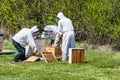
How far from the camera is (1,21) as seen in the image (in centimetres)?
2984

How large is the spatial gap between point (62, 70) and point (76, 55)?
6.96 feet

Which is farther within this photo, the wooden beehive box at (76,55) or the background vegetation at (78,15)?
the background vegetation at (78,15)

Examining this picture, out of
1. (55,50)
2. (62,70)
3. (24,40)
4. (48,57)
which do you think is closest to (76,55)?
(48,57)

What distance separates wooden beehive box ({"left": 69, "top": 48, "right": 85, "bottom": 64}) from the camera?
14766 millimetres

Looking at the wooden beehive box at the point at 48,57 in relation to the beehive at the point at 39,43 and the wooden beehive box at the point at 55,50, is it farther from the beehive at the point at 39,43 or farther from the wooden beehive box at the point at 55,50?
the wooden beehive box at the point at 55,50

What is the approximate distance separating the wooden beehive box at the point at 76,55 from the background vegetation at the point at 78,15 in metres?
8.54

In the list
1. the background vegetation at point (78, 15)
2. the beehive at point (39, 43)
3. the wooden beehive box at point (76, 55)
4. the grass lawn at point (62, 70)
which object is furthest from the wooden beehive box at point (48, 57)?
the background vegetation at point (78, 15)

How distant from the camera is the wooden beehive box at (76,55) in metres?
14.8

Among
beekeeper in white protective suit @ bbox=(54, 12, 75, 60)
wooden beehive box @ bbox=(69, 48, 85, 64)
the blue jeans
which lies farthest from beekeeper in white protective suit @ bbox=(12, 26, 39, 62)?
wooden beehive box @ bbox=(69, 48, 85, 64)

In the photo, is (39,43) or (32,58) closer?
(32,58)

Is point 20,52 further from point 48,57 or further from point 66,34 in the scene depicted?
point 66,34

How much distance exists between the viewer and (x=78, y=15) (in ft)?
82.6

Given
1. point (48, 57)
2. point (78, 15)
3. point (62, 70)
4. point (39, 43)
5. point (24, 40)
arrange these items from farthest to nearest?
point (78, 15), point (39, 43), point (48, 57), point (24, 40), point (62, 70)

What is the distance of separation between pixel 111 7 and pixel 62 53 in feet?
27.6
